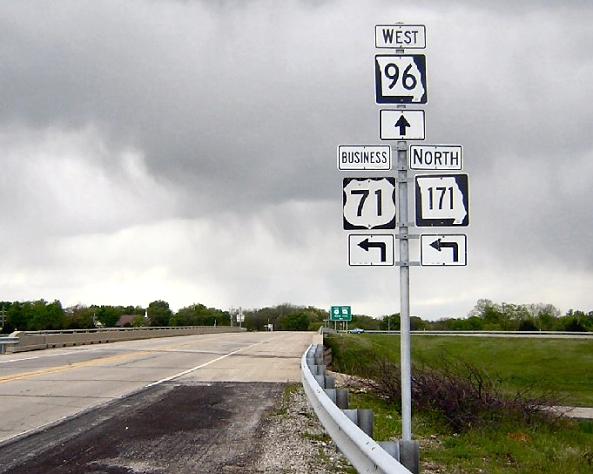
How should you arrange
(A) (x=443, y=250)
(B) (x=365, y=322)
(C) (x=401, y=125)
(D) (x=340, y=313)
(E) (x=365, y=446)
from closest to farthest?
(E) (x=365, y=446), (A) (x=443, y=250), (C) (x=401, y=125), (D) (x=340, y=313), (B) (x=365, y=322)

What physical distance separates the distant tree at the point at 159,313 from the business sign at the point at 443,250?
137576 millimetres

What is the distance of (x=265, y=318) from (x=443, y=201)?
155 m

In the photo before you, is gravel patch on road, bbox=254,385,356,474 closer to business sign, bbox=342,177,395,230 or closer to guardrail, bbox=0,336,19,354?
business sign, bbox=342,177,395,230

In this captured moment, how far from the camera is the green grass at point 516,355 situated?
4128 centimetres

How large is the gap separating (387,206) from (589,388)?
38.4 metres

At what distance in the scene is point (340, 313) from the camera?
67250 mm

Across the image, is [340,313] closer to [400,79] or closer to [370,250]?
[400,79]

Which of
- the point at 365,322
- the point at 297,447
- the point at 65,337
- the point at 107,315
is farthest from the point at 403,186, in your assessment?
the point at 107,315

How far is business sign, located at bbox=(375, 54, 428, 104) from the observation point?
25.9 feet

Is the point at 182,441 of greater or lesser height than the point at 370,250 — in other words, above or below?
below

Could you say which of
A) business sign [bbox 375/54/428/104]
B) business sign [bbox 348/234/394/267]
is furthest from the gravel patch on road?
business sign [bbox 375/54/428/104]

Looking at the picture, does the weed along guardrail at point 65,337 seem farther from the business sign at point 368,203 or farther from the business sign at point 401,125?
the business sign at point 401,125

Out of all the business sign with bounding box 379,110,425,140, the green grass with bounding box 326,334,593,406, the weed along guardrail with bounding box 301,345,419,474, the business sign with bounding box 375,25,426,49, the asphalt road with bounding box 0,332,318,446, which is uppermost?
the business sign with bounding box 375,25,426,49

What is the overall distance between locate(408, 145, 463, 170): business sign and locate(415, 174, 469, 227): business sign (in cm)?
14
